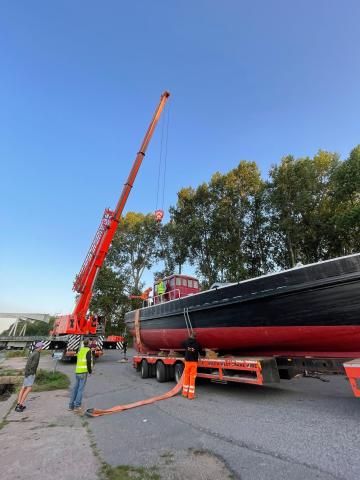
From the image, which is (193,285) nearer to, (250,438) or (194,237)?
(250,438)

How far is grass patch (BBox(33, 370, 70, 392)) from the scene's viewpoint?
824cm

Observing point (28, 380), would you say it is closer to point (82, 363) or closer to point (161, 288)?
point (82, 363)

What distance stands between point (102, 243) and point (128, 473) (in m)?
11.9

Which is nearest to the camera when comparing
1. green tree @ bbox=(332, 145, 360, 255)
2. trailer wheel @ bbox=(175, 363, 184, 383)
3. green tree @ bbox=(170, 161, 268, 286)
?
trailer wheel @ bbox=(175, 363, 184, 383)

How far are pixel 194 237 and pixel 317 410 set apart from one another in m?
19.5

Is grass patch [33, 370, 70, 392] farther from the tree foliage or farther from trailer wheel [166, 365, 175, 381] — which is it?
the tree foliage

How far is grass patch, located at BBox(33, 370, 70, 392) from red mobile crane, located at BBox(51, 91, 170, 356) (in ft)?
12.7

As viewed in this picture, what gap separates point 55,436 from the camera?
13.9ft

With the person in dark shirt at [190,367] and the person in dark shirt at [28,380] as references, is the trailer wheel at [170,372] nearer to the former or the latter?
the person in dark shirt at [190,367]

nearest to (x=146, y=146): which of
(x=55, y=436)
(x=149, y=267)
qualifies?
(x=55, y=436)

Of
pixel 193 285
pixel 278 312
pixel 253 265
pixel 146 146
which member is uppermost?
pixel 146 146

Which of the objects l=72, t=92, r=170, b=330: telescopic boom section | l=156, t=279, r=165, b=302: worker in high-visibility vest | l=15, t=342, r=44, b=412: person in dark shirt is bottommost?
l=15, t=342, r=44, b=412: person in dark shirt

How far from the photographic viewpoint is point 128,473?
9.50 feet

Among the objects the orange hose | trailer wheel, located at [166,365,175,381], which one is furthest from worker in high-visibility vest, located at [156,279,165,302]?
the orange hose
